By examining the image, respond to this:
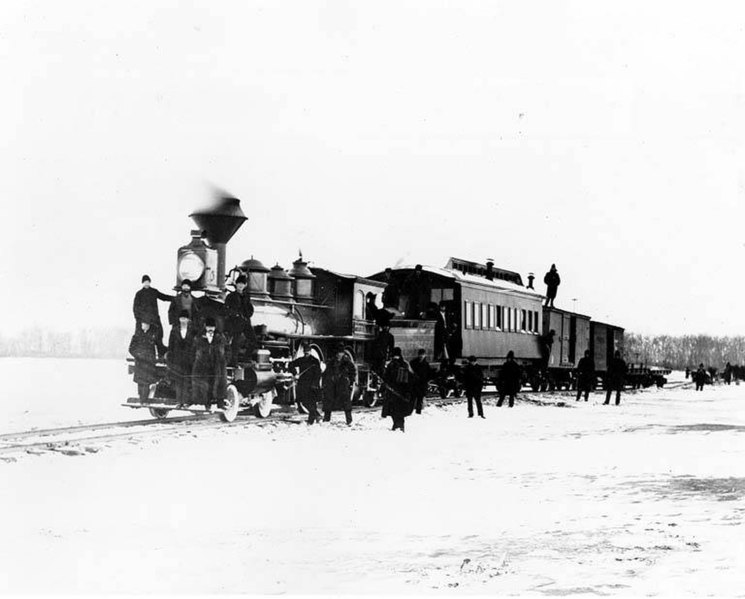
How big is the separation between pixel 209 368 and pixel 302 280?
3884 millimetres

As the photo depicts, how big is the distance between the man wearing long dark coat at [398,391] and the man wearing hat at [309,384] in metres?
1.20

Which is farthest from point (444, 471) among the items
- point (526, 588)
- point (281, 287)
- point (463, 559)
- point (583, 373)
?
point (583, 373)

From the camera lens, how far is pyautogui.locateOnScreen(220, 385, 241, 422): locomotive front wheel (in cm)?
1484

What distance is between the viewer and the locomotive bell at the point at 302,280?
696 inches

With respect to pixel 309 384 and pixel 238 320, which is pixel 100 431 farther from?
pixel 309 384

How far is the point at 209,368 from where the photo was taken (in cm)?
1440

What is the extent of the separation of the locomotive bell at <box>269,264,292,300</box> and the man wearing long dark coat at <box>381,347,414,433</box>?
268 centimetres

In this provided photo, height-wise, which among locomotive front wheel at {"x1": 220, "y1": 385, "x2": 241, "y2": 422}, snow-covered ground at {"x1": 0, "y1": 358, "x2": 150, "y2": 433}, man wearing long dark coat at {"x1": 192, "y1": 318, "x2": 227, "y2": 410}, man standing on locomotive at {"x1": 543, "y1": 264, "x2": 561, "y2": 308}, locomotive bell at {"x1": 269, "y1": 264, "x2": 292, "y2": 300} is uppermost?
man standing on locomotive at {"x1": 543, "y1": 264, "x2": 561, "y2": 308}

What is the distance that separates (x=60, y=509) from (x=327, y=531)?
2383mm

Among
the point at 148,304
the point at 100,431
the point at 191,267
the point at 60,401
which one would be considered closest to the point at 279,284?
the point at 191,267

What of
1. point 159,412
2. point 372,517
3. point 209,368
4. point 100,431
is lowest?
point 372,517

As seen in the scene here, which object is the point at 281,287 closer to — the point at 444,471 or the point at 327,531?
the point at 444,471

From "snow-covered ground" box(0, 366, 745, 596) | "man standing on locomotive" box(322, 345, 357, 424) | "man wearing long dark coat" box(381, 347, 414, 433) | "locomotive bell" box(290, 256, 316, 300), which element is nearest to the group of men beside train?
"snow-covered ground" box(0, 366, 745, 596)

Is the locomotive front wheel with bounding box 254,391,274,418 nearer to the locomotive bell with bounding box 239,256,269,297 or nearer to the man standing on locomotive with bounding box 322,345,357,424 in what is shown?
the man standing on locomotive with bounding box 322,345,357,424
